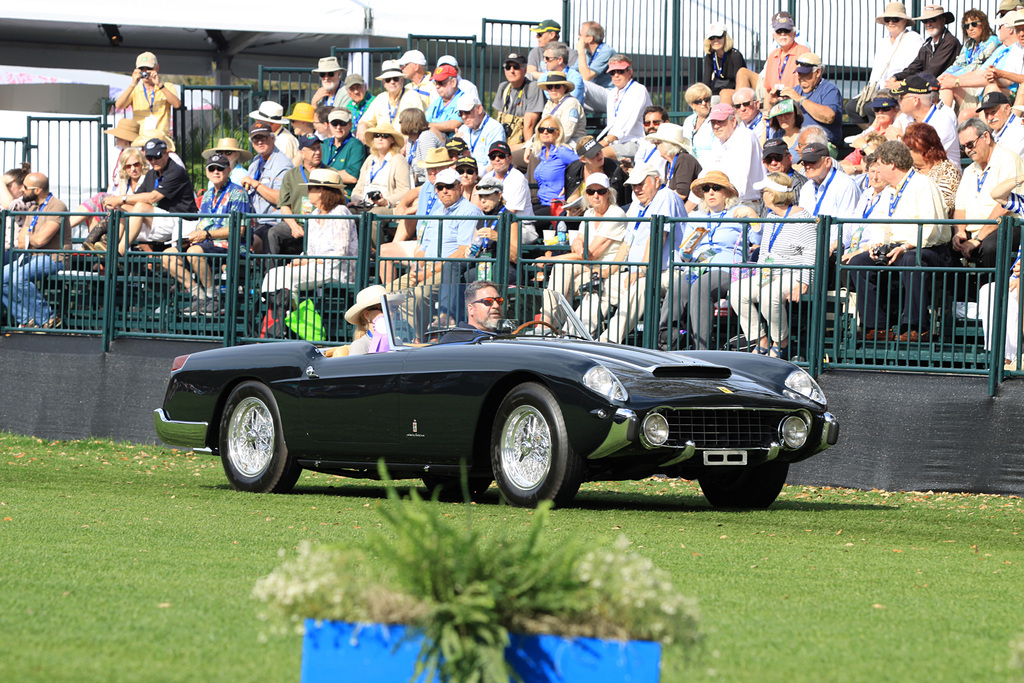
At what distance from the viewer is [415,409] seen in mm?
9477

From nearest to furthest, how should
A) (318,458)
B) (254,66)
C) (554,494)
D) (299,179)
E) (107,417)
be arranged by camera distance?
(554,494) → (318,458) → (107,417) → (299,179) → (254,66)

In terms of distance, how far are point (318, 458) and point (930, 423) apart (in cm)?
490

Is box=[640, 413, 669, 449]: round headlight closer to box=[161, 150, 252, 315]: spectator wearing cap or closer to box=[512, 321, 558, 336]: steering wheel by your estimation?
box=[512, 321, 558, 336]: steering wheel

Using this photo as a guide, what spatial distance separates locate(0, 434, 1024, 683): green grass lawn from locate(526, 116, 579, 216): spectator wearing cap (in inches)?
207

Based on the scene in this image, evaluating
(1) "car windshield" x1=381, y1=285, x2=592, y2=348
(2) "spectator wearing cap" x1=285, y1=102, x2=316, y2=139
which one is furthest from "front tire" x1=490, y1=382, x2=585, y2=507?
(2) "spectator wearing cap" x1=285, y1=102, x2=316, y2=139

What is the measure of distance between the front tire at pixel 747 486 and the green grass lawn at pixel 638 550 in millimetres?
207

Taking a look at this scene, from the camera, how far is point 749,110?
1623cm

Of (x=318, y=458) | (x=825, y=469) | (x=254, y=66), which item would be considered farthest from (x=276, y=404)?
(x=254, y=66)

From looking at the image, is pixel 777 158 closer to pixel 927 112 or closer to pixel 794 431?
pixel 927 112

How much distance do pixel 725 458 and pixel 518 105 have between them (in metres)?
10.6

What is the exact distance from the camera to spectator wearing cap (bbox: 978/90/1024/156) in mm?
13320

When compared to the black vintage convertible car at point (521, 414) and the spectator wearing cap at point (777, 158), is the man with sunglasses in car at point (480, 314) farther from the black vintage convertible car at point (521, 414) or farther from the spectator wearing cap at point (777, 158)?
the spectator wearing cap at point (777, 158)

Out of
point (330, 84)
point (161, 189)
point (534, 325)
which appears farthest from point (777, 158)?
point (330, 84)

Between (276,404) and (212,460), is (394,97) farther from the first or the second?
(276,404)
